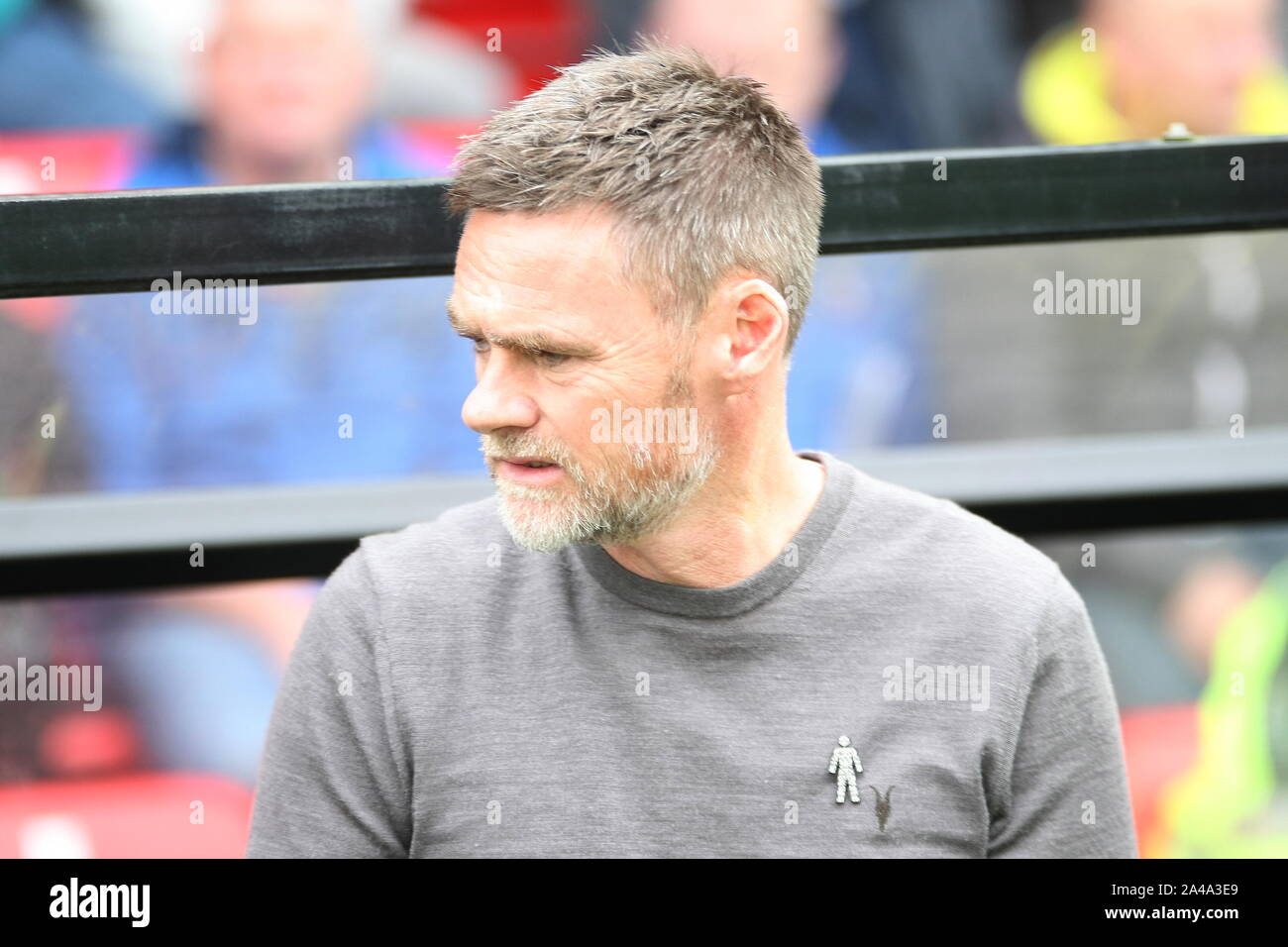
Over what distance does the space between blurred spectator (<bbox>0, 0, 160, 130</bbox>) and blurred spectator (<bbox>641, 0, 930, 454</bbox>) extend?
127 cm

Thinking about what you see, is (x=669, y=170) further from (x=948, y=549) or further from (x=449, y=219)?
(x=948, y=549)

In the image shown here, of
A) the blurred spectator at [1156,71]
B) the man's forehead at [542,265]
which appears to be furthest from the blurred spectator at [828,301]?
the man's forehead at [542,265]

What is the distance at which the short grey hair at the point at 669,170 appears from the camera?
5.28 feet

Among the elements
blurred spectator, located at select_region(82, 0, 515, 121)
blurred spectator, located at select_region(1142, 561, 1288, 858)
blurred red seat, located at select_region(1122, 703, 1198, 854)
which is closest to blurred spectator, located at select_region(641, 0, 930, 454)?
blurred spectator, located at select_region(82, 0, 515, 121)

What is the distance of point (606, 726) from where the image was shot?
1667 mm

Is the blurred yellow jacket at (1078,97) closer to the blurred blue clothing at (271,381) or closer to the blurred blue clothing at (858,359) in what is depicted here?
the blurred blue clothing at (858,359)

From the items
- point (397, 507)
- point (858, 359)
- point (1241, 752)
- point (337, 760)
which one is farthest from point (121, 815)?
point (1241, 752)

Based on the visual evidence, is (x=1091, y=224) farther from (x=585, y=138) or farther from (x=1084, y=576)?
(x=1084, y=576)

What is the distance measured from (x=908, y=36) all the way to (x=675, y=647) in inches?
99.3

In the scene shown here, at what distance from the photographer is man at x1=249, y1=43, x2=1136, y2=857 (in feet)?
5.31

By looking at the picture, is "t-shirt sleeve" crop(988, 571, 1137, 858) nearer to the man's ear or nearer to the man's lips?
the man's ear

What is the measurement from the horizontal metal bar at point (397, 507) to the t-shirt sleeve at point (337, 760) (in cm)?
42

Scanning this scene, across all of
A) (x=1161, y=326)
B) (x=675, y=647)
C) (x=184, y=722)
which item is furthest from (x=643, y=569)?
(x=1161, y=326)

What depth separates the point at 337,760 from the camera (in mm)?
1662
